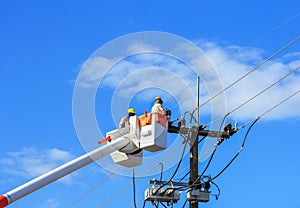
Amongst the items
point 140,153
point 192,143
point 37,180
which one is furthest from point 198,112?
point 37,180

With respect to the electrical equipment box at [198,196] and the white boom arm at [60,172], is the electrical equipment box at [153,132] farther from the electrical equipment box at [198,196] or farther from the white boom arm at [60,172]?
the electrical equipment box at [198,196]

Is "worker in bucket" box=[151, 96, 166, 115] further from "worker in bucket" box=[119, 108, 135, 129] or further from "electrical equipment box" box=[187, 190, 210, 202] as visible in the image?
"electrical equipment box" box=[187, 190, 210, 202]

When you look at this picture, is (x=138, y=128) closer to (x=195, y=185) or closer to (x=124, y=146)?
(x=124, y=146)

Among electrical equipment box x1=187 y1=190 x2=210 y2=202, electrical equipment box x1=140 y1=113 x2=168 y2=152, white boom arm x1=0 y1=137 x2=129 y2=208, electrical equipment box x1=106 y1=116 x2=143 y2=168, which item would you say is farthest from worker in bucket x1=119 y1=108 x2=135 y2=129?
electrical equipment box x1=187 y1=190 x2=210 y2=202

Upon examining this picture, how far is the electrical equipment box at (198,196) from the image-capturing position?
30708 mm

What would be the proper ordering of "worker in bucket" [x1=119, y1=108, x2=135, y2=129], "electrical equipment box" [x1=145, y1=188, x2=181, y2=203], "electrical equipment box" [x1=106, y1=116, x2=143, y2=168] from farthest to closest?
1. "electrical equipment box" [x1=145, y1=188, x2=181, y2=203]
2. "worker in bucket" [x1=119, y1=108, x2=135, y2=129]
3. "electrical equipment box" [x1=106, y1=116, x2=143, y2=168]

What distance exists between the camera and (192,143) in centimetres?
3125

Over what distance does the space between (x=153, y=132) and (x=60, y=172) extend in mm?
3153

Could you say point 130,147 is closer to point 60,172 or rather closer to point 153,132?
point 153,132

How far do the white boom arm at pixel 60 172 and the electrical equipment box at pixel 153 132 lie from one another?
0.87 metres

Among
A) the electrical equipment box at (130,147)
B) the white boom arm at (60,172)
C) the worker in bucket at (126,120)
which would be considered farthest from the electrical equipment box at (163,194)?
the worker in bucket at (126,120)

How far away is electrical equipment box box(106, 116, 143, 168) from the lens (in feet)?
81.0

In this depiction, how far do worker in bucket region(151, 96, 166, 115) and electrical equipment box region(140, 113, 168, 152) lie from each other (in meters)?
0.46

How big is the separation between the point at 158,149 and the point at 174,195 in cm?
714
